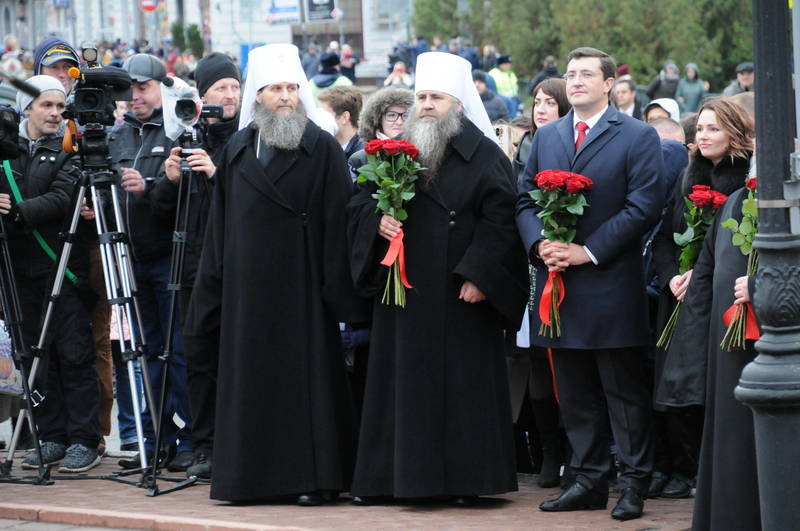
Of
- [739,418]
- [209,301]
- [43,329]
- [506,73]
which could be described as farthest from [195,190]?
[506,73]

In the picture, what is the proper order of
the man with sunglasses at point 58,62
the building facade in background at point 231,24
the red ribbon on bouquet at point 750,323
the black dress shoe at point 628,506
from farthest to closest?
the building facade in background at point 231,24 < the man with sunglasses at point 58,62 < the black dress shoe at point 628,506 < the red ribbon on bouquet at point 750,323

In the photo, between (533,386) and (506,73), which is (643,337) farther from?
(506,73)

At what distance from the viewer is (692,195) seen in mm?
6512

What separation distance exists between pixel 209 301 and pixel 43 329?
3.77 feet

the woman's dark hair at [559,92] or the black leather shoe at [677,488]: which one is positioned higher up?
the woman's dark hair at [559,92]

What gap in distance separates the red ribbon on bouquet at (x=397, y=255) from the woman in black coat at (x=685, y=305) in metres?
1.26

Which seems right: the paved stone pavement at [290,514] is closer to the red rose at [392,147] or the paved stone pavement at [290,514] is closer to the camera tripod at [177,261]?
the camera tripod at [177,261]

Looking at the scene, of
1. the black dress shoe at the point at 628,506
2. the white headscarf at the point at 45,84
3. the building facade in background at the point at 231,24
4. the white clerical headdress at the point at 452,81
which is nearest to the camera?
the black dress shoe at the point at 628,506

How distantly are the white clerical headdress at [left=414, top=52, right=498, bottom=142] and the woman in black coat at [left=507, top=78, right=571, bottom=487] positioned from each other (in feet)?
1.34

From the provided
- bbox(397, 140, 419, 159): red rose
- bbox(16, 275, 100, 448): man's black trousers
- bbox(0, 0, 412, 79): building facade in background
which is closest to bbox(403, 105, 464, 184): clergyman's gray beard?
bbox(397, 140, 419, 159): red rose

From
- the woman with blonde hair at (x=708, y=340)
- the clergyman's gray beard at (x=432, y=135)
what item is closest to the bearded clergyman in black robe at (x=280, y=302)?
the clergyman's gray beard at (x=432, y=135)

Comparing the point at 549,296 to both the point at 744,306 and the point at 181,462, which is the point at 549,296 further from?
the point at 181,462

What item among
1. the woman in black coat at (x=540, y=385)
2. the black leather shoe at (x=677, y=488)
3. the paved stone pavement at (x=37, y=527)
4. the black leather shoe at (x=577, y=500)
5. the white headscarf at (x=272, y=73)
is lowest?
the paved stone pavement at (x=37, y=527)

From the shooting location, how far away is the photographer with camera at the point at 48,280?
8.29m
